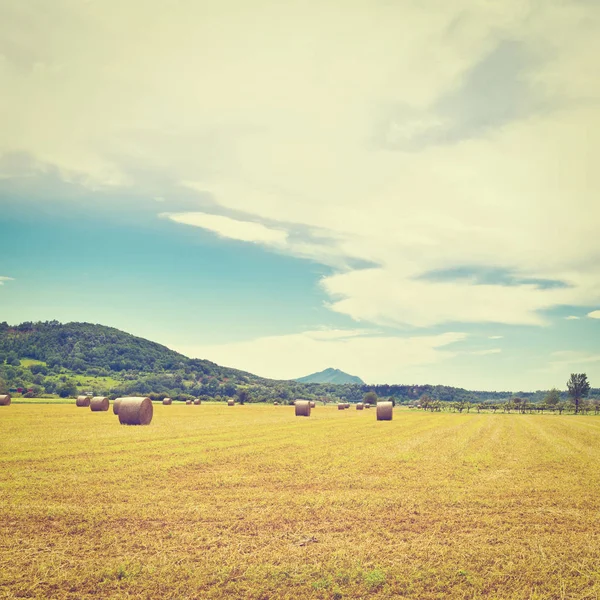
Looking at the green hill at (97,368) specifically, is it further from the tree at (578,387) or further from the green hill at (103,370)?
the tree at (578,387)

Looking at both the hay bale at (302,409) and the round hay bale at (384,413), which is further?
the hay bale at (302,409)

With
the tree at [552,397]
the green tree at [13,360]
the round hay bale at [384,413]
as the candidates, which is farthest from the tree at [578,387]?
the green tree at [13,360]

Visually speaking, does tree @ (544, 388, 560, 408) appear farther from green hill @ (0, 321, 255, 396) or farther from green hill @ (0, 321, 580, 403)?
green hill @ (0, 321, 255, 396)

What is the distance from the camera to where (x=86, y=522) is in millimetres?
10836

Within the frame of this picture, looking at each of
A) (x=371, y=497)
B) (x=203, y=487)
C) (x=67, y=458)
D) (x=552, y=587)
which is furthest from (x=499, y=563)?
(x=67, y=458)

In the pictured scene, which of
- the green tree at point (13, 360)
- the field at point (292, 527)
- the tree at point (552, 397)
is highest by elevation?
the green tree at point (13, 360)

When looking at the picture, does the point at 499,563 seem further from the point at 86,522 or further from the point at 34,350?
the point at 34,350

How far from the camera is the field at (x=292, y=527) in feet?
26.2

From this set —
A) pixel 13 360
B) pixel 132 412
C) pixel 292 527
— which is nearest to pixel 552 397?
pixel 132 412

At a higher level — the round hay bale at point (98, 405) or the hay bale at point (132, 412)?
the hay bale at point (132, 412)

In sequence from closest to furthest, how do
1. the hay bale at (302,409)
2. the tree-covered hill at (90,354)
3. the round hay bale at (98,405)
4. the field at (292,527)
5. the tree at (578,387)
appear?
the field at (292,527)
the round hay bale at (98,405)
the hay bale at (302,409)
the tree at (578,387)
the tree-covered hill at (90,354)

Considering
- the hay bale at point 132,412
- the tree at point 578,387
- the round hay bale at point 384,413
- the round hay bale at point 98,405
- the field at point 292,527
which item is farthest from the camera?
the tree at point 578,387

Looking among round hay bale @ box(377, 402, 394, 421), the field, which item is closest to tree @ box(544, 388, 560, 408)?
round hay bale @ box(377, 402, 394, 421)

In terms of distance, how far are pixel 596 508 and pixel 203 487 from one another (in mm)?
11494
